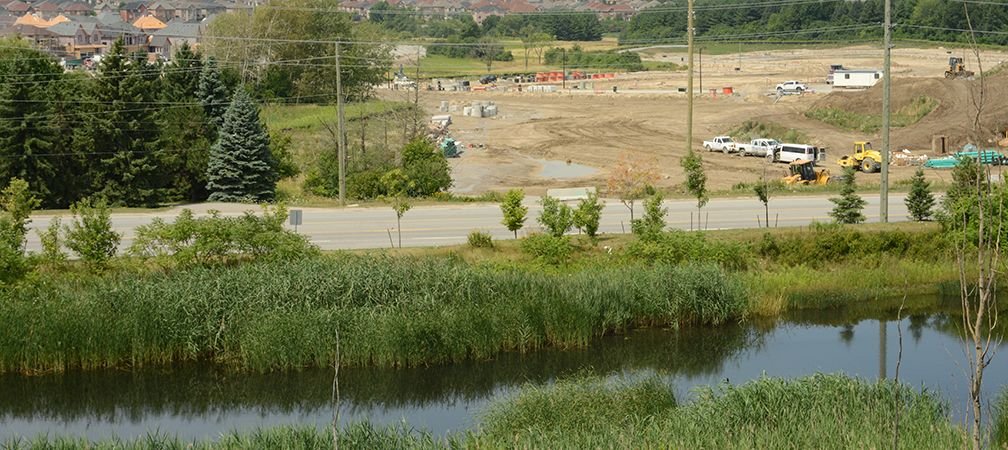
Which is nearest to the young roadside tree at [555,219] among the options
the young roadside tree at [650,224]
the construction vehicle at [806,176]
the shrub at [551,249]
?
the shrub at [551,249]

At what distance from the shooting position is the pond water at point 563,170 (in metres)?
63.9

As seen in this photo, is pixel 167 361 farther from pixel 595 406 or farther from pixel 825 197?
pixel 825 197

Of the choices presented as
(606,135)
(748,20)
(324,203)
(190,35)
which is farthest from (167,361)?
(748,20)

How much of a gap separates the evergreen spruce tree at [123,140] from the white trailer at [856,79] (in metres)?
70.3

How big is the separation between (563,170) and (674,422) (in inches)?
1928

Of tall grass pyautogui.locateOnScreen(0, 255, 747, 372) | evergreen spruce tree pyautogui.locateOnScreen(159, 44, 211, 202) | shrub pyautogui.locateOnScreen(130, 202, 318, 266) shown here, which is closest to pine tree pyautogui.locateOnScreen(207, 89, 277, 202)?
evergreen spruce tree pyautogui.locateOnScreen(159, 44, 211, 202)

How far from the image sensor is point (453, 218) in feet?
135

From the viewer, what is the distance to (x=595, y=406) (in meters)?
20.6

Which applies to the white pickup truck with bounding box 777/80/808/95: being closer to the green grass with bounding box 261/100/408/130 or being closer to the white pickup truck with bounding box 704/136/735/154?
the white pickup truck with bounding box 704/136/735/154

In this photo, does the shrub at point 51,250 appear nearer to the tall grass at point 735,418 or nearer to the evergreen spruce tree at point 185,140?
the tall grass at point 735,418

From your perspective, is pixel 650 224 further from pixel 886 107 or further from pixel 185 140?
pixel 185 140

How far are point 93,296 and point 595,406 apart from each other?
11418 millimetres

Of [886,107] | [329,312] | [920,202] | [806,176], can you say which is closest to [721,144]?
[806,176]

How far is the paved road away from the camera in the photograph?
3716cm
